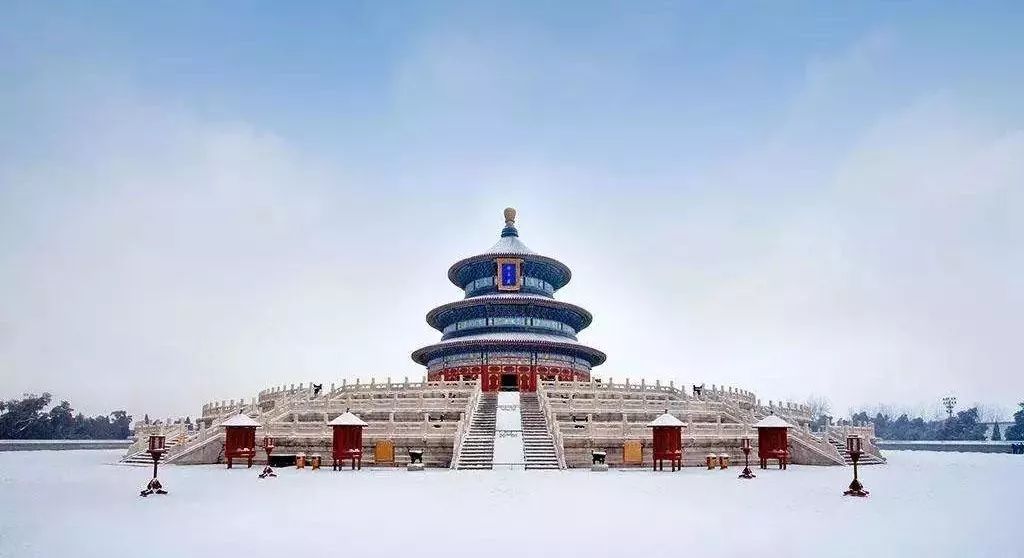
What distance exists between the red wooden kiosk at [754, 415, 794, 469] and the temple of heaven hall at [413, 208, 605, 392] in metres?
25.4

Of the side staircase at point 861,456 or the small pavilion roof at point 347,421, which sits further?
the side staircase at point 861,456

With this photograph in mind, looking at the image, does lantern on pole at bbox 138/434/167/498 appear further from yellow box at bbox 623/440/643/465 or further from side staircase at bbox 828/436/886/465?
side staircase at bbox 828/436/886/465

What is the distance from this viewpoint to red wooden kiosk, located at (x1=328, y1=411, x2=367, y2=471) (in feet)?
104

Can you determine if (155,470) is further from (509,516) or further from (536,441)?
(536,441)

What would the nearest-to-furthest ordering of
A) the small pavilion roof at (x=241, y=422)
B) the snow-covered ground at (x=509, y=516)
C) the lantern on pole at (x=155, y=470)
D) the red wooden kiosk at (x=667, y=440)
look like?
the snow-covered ground at (x=509, y=516) → the lantern on pole at (x=155, y=470) → the red wooden kiosk at (x=667, y=440) → the small pavilion roof at (x=241, y=422)

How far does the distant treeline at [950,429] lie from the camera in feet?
263

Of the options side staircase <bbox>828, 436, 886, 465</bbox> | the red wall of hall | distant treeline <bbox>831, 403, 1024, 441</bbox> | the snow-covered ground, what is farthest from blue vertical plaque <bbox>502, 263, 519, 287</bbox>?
distant treeline <bbox>831, 403, 1024, 441</bbox>

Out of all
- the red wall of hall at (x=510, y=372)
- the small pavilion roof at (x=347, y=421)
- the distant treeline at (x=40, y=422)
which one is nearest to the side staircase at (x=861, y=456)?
the red wall of hall at (x=510, y=372)

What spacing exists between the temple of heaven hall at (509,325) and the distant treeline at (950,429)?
49264 millimetres

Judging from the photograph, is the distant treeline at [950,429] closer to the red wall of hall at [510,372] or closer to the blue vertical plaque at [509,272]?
the red wall of hall at [510,372]

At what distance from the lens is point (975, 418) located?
302 feet

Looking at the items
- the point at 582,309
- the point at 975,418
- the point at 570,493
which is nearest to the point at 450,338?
the point at 582,309

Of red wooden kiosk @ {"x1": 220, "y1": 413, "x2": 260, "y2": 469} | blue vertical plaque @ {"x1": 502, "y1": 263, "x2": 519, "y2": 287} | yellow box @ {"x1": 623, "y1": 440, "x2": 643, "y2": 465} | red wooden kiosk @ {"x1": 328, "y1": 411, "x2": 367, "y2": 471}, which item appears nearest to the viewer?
red wooden kiosk @ {"x1": 328, "y1": 411, "x2": 367, "y2": 471}

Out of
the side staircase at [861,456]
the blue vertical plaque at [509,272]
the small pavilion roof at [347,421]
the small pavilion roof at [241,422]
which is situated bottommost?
the side staircase at [861,456]
